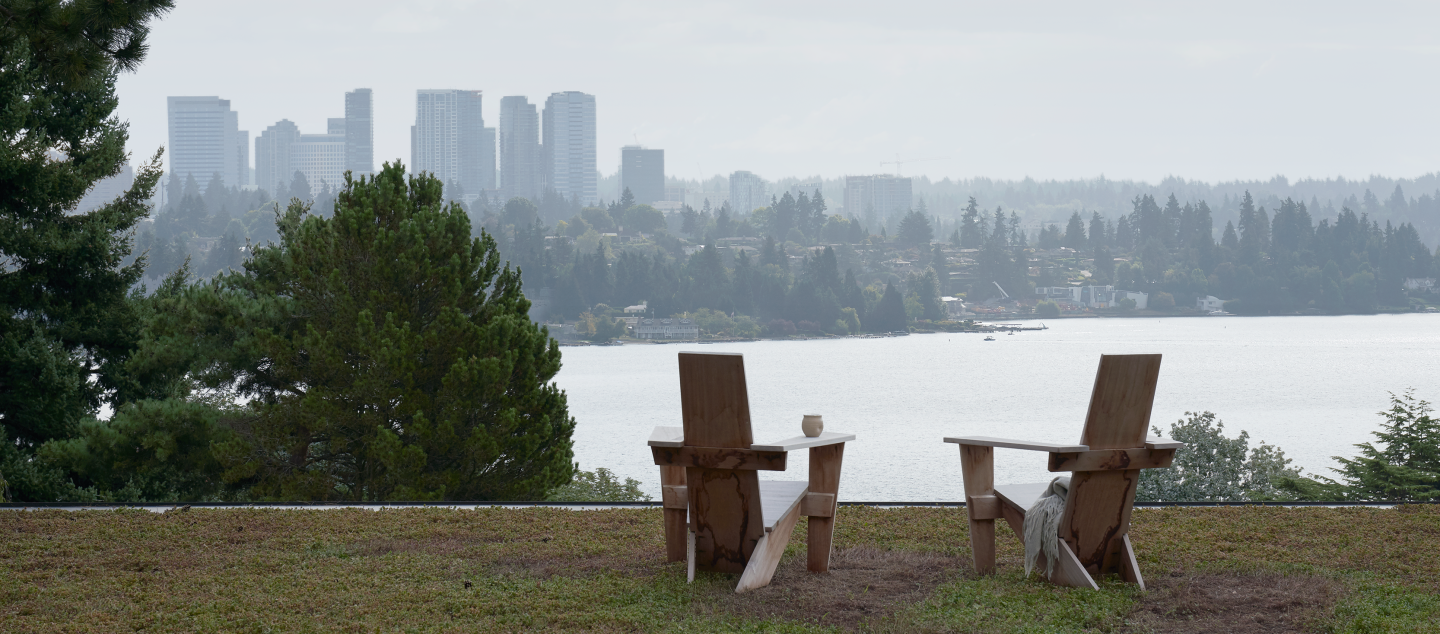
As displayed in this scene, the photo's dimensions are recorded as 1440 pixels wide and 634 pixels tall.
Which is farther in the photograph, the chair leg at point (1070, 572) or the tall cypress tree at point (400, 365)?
the tall cypress tree at point (400, 365)

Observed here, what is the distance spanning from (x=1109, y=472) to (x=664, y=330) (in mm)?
69234

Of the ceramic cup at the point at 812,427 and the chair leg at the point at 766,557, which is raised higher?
the ceramic cup at the point at 812,427

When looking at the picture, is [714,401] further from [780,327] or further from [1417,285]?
[1417,285]

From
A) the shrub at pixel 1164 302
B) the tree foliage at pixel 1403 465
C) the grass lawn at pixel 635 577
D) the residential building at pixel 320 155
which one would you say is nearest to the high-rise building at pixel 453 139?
the residential building at pixel 320 155

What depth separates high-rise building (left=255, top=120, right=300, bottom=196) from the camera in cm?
14050

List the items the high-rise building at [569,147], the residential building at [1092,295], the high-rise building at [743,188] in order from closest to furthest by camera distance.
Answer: the residential building at [1092,295] → the high-rise building at [569,147] → the high-rise building at [743,188]

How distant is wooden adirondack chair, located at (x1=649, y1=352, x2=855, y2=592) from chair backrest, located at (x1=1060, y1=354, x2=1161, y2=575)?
2.43 feet

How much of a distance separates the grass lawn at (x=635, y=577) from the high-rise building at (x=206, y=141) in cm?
13882

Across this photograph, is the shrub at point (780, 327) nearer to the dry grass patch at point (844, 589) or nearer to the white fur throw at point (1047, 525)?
the dry grass patch at point (844, 589)

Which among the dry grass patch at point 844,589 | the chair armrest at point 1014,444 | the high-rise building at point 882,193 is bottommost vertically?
the dry grass patch at point 844,589

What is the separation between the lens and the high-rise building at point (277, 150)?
140 metres

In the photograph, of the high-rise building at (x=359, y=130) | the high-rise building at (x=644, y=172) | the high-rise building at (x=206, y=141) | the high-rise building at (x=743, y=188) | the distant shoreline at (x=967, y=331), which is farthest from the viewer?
the high-rise building at (x=743, y=188)

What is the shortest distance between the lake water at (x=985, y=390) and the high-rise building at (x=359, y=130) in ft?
271

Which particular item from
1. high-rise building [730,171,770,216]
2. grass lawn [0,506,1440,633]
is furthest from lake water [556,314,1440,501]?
high-rise building [730,171,770,216]
